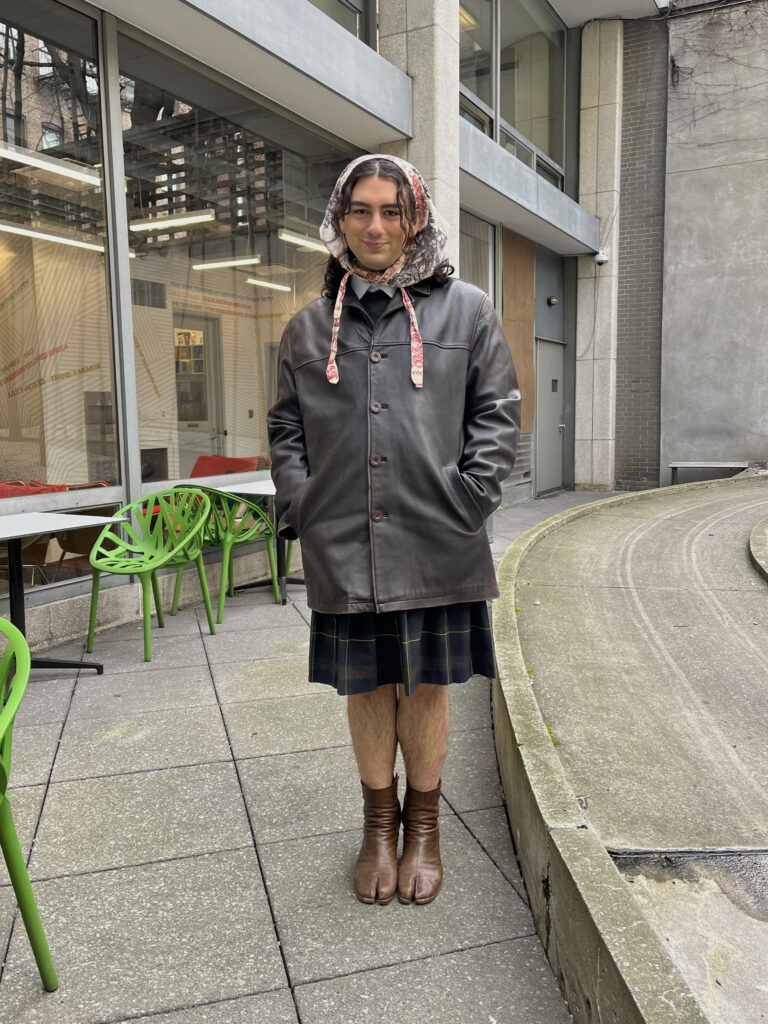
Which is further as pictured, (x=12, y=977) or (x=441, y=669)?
(x=441, y=669)

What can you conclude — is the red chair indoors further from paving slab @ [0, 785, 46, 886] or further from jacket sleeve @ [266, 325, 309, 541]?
jacket sleeve @ [266, 325, 309, 541]

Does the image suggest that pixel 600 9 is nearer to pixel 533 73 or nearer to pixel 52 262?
pixel 533 73

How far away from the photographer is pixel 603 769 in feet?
10.1

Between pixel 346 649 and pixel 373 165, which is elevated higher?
pixel 373 165

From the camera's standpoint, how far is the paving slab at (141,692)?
12.6 ft

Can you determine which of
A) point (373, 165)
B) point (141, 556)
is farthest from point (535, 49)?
point (373, 165)

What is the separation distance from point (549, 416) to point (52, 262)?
31.0ft

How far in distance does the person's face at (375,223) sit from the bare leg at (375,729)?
3.77ft

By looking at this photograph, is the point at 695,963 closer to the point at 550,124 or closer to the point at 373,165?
the point at 373,165

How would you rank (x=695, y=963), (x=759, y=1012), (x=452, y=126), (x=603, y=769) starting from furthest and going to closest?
(x=452, y=126), (x=603, y=769), (x=695, y=963), (x=759, y=1012)

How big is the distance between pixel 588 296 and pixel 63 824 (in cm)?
1261

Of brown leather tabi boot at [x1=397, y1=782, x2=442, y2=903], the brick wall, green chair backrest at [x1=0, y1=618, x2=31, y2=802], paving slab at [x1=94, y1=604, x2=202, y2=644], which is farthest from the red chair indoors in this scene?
the brick wall

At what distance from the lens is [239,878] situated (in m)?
2.43

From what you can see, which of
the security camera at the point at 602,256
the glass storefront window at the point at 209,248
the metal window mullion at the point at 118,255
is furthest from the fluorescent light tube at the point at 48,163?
the security camera at the point at 602,256
